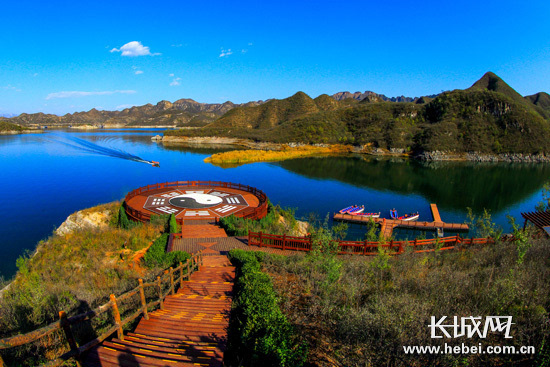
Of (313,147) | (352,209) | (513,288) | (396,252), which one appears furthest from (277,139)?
(513,288)

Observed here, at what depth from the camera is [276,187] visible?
43375 mm

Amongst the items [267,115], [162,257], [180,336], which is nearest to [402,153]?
[162,257]

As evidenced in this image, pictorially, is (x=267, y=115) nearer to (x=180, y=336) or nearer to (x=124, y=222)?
(x=124, y=222)

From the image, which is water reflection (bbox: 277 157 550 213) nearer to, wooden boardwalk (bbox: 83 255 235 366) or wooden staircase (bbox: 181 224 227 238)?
wooden staircase (bbox: 181 224 227 238)

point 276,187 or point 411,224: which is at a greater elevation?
point 276,187

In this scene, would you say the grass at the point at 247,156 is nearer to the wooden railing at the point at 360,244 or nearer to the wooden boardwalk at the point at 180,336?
the wooden railing at the point at 360,244

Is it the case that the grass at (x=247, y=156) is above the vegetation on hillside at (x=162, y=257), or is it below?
above

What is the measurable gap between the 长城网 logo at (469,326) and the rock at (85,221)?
2327 centimetres

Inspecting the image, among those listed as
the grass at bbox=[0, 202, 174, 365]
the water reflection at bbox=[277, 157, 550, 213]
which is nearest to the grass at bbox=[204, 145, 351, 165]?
the water reflection at bbox=[277, 157, 550, 213]

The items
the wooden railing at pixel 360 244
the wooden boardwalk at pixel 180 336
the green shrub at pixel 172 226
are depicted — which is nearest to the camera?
the wooden boardwalk at pixel 180 336

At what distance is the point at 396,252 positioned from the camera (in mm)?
15164

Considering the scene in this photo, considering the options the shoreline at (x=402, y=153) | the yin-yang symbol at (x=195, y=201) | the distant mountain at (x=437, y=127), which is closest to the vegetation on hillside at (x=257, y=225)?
the yin-yang symbol at (x=195, y=201)

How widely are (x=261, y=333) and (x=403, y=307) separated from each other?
323 centimetres

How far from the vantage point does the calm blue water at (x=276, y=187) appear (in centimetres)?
2917
